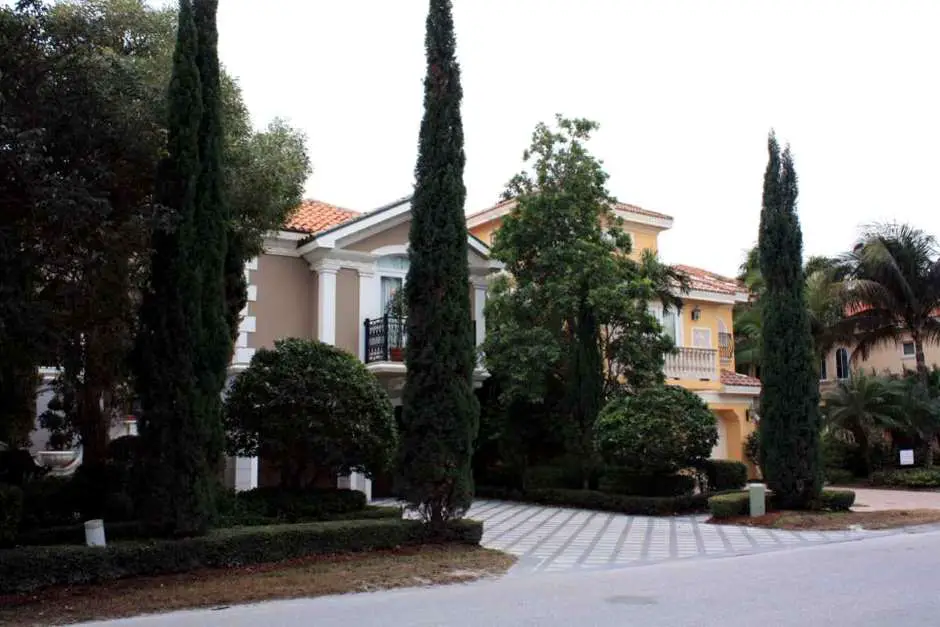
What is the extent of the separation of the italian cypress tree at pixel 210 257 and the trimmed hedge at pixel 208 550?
1216 millimetres

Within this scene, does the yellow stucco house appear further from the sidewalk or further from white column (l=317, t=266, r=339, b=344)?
white column (l=317, t=266, r=339, b=344)

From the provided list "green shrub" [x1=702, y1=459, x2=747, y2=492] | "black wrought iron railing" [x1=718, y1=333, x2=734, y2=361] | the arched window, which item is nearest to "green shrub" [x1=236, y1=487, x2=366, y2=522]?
"green shrub" [x1=702, y1=459, x2=747, y2=492]

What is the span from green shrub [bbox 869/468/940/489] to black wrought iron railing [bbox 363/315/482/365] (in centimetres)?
1542

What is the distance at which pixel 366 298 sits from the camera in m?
21.3

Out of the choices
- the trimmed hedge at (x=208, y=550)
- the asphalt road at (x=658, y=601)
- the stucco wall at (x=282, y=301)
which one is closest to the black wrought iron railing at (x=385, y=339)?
the stucco wall at (x=282, y=301)

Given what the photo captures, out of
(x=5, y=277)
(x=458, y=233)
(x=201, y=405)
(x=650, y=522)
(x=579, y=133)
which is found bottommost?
(x=650, y=522)

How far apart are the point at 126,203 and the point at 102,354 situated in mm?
2972

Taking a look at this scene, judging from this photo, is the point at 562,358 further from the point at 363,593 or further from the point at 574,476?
the point at 363,593

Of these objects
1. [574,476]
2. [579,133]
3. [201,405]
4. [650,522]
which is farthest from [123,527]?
[579,133]

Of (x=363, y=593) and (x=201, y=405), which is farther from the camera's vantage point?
(x=201, y=405)

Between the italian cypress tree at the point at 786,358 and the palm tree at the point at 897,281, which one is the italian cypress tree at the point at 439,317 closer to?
the italian cypress tree at the point at 786,358

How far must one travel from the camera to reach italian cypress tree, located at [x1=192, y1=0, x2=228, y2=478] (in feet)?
36.2

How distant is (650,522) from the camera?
55.6 feet

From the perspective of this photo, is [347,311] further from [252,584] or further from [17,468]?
[252,584]
